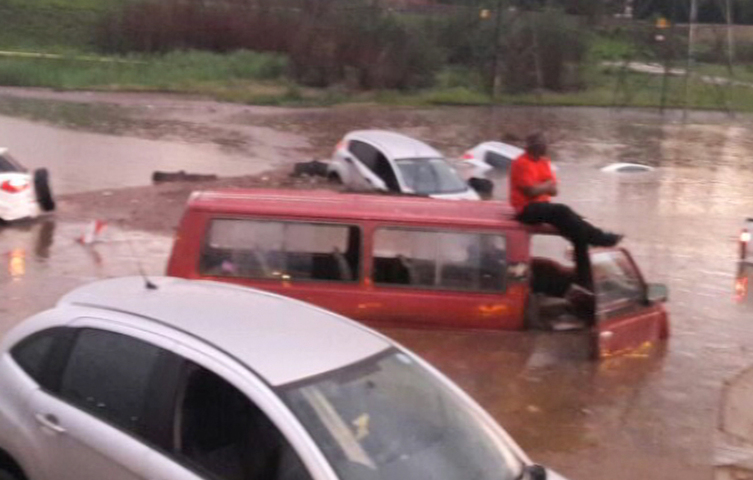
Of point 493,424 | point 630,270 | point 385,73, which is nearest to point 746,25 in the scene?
point 385,73

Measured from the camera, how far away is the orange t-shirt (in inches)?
481

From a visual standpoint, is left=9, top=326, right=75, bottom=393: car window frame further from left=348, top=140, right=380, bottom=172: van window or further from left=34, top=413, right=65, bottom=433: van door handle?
left=348, top=140, right=380, bottom=172: van window

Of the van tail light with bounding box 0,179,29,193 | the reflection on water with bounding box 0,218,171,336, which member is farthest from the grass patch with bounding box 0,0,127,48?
the reflection on water with bounding box 0,218,171,336

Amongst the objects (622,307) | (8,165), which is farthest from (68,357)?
(8,165)

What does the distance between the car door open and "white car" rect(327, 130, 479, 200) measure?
33.1ft

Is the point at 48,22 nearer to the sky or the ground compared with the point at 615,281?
nearer to the ground

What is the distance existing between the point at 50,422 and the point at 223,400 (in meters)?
0.93

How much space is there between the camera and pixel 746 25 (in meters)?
74.0

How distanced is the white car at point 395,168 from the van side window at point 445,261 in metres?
10.5

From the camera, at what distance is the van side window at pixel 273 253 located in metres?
11.4

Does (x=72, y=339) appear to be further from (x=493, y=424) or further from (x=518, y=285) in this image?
(x=518, y=285)

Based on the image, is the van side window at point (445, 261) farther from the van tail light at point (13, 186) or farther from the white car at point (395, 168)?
the white car at point (395, 168)

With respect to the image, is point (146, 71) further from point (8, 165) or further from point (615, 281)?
point (615, 281)

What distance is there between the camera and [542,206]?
1157 centimetres
